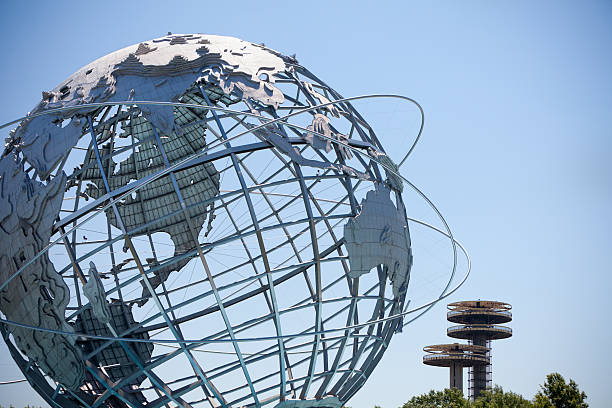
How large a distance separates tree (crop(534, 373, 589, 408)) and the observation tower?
→ 22.1 metres

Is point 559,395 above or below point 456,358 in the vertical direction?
below

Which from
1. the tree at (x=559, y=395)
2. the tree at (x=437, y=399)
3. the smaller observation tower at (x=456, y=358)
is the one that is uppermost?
the smaller observation tower at (x=456, y=358)

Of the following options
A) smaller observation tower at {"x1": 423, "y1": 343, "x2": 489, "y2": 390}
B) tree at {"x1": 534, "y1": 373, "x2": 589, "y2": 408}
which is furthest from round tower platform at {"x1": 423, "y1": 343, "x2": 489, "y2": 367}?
tree at {"x1": 534, "y1": 373, "x2": 589, "y2": 408}

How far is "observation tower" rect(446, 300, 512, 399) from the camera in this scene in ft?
182

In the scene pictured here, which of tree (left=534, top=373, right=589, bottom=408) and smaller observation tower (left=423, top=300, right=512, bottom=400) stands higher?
smaller observation tower (left=423, top=300, right=512, bottom=400)

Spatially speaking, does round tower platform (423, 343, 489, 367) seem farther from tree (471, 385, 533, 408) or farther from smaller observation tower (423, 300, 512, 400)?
Answer: tree (471, 385, 533, 408)

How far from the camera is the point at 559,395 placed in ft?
107

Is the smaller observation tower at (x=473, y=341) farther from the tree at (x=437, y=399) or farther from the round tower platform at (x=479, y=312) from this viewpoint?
the tree at (x=437, y=399)

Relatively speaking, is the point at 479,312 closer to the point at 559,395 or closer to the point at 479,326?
the point at 479,326

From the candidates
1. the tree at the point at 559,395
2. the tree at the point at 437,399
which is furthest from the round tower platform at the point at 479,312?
the tree at the point at 559,395

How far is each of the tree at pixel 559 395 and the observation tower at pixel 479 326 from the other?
22.1 metres

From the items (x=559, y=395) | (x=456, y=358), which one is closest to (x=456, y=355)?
(x=456, y=358)

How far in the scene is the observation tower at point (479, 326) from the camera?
55.6 metres

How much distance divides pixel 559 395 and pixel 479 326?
23.5m
